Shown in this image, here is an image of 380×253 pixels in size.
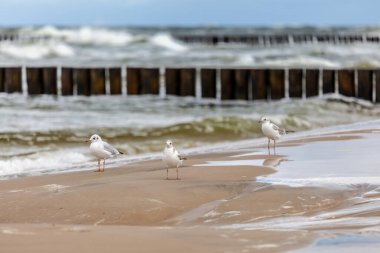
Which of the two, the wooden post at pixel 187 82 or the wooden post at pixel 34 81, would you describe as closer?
the wooden post at pixel 187 82

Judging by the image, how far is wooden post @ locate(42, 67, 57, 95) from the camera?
63.8ft

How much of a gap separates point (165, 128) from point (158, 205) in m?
7.54

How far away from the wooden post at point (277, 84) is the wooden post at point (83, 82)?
376 centimetres

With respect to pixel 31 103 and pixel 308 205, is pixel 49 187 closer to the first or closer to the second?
pixel 308 205

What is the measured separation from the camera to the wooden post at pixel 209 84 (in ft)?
61.6

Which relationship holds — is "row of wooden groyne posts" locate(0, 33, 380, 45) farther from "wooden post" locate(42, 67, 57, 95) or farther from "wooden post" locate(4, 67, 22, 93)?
"wooden post" locate(42, 67, 57, 95)

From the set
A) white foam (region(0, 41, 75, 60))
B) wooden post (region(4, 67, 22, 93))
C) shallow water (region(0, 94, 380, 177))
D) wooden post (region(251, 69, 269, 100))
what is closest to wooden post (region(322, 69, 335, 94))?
shallow water (region(0, 94, 380, 177))

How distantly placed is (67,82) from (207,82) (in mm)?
2921

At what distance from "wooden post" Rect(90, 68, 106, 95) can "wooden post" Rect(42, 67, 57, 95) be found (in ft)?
2.46

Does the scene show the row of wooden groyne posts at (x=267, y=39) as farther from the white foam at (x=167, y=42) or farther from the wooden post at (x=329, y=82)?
the wooden post at (x=329, y=82)

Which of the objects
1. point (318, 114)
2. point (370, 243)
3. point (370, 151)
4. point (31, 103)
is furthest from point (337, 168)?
point (31, 103)

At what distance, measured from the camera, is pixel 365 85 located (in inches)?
708

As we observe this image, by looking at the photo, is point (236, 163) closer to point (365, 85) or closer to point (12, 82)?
point (365, 85)

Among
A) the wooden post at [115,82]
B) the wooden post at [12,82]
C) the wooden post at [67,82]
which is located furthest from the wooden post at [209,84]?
the wooden post at [12,82]
